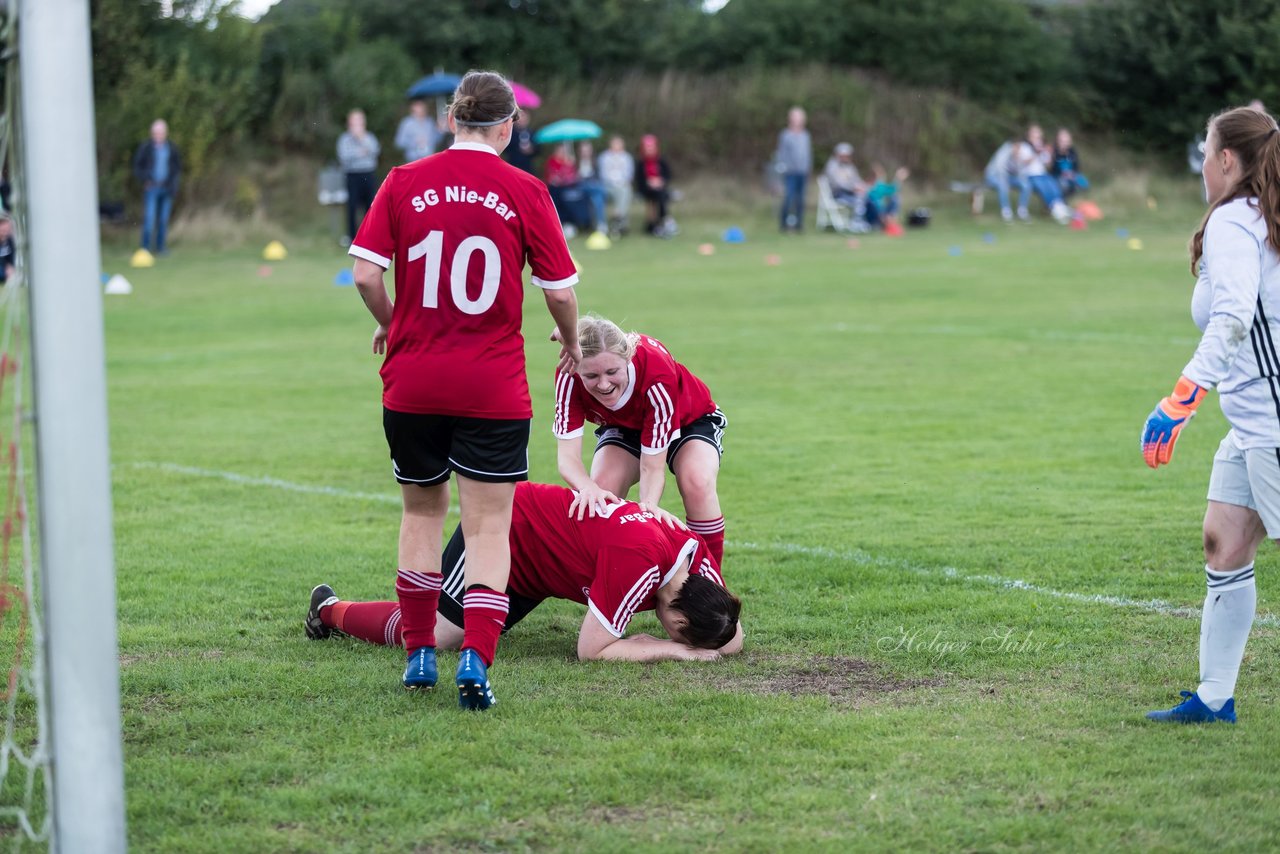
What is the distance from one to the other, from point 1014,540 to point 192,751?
4.14 m

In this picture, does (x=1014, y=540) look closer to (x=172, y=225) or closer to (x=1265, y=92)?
(x=172, y=225)

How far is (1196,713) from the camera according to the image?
4465 mm

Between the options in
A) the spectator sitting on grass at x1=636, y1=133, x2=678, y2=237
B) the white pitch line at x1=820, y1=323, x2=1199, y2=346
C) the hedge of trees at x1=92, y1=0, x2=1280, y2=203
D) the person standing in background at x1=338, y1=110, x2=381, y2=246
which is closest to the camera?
the white pitch line at x1=820, y1=323, x2=1199, y2=346

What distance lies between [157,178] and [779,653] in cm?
2183

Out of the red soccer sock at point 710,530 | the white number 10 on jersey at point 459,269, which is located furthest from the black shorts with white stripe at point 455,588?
the white number 10 on jersey at point 459,269

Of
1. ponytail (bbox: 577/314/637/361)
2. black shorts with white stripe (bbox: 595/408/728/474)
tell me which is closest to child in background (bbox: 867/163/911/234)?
black shorts with white stripe (bbox: 595/408/728/474)

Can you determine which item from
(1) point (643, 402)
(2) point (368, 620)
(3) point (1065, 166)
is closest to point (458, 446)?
(2) point (368, 620)

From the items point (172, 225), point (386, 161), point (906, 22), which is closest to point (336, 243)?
point (172, 225)

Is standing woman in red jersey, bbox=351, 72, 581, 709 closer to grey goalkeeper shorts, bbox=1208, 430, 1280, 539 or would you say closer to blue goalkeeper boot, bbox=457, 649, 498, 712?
blue goalkeeper boot, bbox=457, 649, 498, 712

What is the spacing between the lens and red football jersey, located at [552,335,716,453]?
585cm

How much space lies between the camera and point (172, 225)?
1086 inches

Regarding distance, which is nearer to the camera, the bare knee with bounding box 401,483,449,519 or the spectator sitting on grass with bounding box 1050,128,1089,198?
the bare knee with bounding box 401,483,449,519

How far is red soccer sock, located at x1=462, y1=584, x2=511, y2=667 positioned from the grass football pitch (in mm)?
187

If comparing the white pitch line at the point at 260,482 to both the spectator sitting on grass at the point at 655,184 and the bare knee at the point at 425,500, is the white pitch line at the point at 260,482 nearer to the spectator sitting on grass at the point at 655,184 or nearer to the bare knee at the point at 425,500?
the bare knee at the point at 425,500
